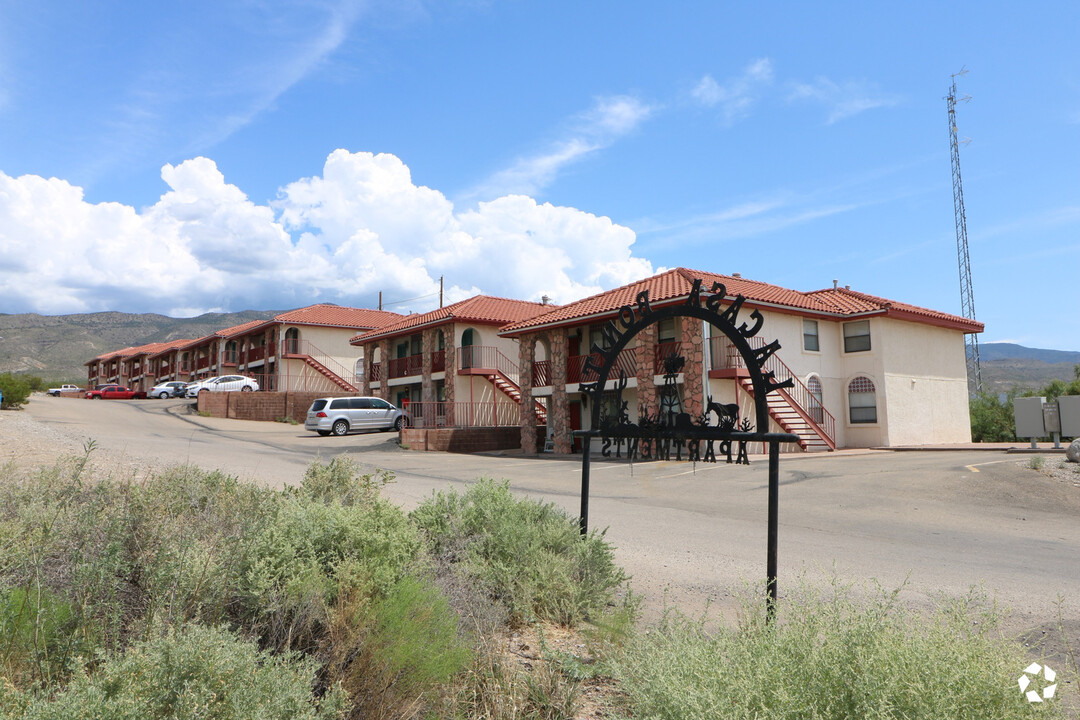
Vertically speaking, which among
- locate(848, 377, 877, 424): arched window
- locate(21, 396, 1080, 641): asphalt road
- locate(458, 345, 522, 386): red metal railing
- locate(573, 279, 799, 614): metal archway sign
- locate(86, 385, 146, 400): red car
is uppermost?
locate(458, 345, 522, 386): red metal railing

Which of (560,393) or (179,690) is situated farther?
(560,393)

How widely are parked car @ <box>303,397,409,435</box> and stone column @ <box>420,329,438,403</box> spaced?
1.41m

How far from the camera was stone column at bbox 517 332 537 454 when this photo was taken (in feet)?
94.3

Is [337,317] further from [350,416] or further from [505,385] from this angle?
[505,385]

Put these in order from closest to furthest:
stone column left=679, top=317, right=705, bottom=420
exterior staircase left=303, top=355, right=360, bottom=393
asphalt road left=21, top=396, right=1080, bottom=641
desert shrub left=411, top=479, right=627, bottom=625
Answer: desert shrub left=411, top=479, right=627, bottom=625 → asphalt road left=21, top=396, right=1080, bottom=641 → stone column left=679, top=317, right=705, bottom=420 → exterior staircase left=303, top=355, right=360, bottom=393

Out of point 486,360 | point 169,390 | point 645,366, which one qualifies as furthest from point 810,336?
point 169,390

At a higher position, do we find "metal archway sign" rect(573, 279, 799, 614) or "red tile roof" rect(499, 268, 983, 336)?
"red tile roof" rect(499, 268, 983, 336)

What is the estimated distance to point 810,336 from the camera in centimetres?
2705

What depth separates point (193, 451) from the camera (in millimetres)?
18719

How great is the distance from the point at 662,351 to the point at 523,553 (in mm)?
19737

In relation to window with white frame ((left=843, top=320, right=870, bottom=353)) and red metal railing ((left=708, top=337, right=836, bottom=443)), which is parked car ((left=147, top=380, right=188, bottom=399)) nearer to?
red metal railing ((left=708, top=337, right=836, bottom=443))

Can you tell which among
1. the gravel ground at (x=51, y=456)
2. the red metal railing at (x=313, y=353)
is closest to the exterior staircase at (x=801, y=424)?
the gravel ground at (x=51, y=456)

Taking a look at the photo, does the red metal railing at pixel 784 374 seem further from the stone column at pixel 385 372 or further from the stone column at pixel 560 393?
the stone column at pixel 385 372

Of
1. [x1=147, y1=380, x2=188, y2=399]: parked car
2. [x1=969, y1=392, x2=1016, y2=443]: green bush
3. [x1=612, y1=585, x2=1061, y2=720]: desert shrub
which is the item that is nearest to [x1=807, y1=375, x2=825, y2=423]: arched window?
[x1=969, y1=392, x2=1016, y2=443]: green bush
